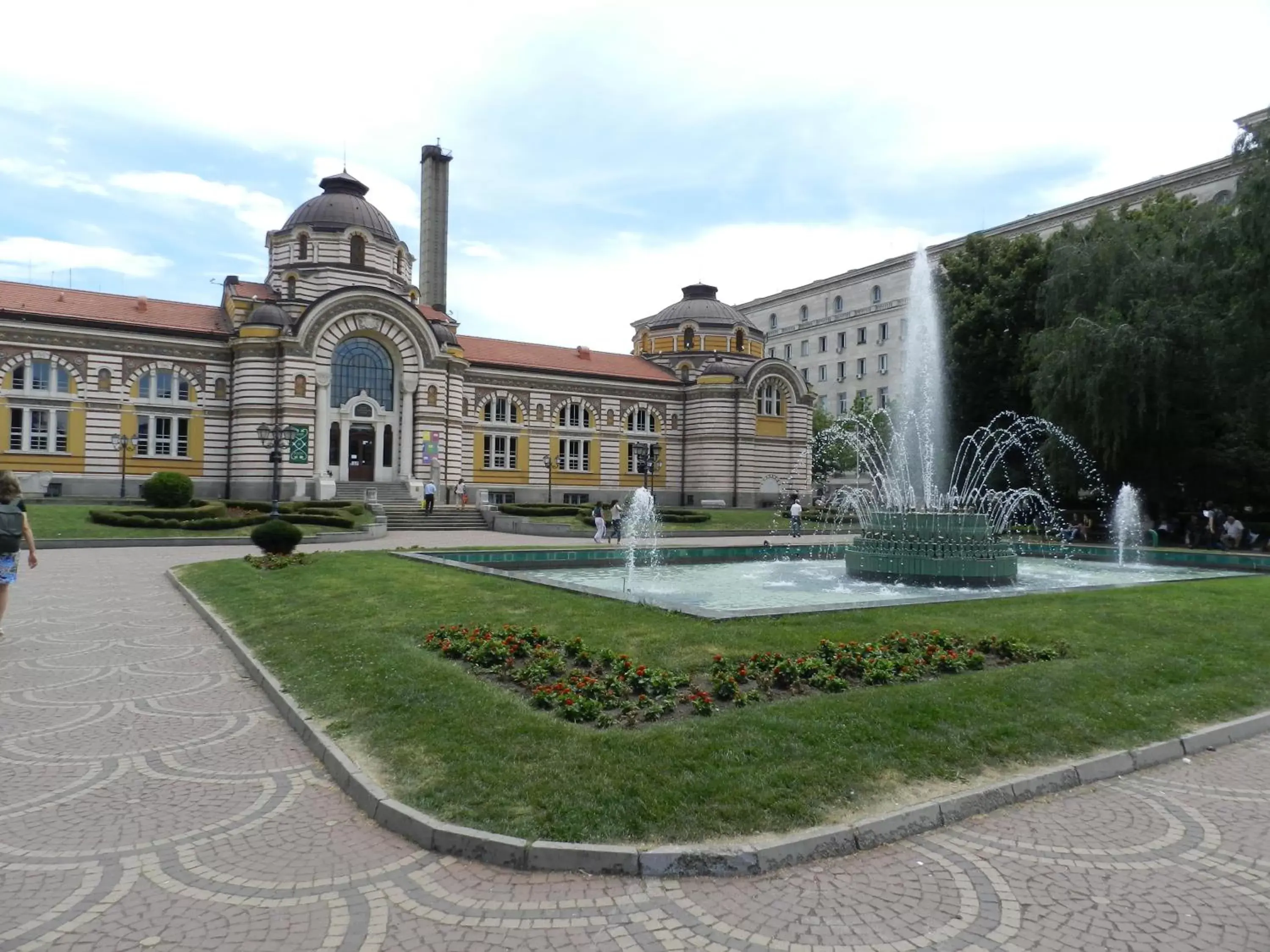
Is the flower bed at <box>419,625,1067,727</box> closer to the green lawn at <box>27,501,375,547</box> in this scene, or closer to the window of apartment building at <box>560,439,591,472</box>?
the green lawn at <box>27,501,375,547</box>

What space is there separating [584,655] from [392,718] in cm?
229

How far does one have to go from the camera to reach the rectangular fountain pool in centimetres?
1306

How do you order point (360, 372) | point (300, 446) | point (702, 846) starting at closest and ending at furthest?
point (702, 846)
point (300, 446)
point (360, 372)

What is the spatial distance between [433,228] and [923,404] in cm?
3547

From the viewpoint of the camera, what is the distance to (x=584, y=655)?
8.80m

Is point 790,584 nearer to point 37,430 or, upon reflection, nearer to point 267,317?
point 267,317

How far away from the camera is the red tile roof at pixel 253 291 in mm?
44781

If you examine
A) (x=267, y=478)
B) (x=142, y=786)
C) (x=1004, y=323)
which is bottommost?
(x=142, y=786)

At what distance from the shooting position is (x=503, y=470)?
166 feet

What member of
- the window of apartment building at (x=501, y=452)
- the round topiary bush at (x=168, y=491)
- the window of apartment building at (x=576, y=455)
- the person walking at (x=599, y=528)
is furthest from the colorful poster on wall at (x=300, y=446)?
the person walking at (x=599, y=528)

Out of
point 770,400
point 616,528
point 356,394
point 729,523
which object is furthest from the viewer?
point 770,400

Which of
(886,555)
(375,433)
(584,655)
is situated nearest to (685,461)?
(375,433)

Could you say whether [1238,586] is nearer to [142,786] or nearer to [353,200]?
[142,786]

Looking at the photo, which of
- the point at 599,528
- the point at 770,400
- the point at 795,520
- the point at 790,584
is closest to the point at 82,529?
the point at 599,528
